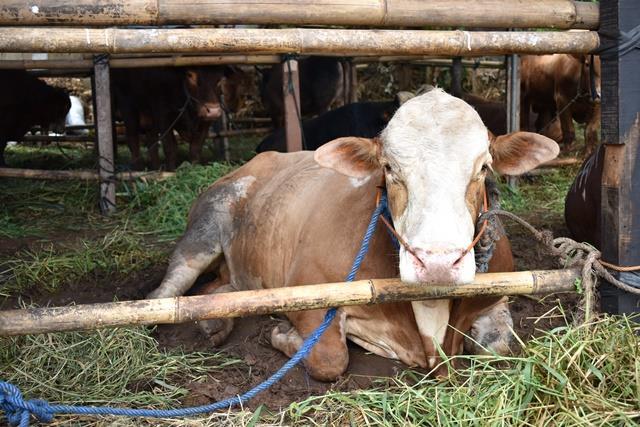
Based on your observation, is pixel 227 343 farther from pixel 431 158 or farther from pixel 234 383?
pixel 431 158

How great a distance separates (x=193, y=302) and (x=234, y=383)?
0.92 m

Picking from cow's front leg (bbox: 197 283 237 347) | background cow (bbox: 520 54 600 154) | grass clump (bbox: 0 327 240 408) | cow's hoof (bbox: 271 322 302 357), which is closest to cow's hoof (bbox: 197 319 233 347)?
cow's front leg (bbox: 197 283 237 347)

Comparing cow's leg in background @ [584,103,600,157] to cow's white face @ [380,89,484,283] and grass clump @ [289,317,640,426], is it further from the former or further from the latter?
grass clump @ [289,317,640,426]

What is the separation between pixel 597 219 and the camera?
4.93 m

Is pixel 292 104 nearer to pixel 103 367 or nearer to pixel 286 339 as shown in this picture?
pixel 286 339

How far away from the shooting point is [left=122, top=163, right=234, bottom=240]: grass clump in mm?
6355

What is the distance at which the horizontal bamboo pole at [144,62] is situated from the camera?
738 cm

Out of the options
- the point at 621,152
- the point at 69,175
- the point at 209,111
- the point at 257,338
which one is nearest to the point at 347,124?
the point at 209,111

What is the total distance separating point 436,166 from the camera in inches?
109

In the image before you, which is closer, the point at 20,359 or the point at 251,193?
the point at 20,359

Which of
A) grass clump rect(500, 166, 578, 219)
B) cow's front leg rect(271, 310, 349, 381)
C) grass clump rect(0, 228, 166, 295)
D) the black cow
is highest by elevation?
the black cow

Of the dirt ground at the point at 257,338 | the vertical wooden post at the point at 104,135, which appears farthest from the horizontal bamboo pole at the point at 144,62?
the dirt ground at the point at 257,338

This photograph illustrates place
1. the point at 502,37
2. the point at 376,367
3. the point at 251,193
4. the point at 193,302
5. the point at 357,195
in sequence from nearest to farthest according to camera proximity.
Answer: the point at 193,302
the point at 502,37
the point at 376,367
the point at 357,195
the point at 251,193

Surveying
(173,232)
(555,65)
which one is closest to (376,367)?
(173,232)
